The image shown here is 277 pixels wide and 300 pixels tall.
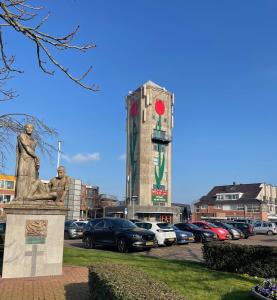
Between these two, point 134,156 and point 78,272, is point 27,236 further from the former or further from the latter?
point 134,156

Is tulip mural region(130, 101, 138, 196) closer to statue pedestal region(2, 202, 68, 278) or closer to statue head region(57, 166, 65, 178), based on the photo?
statue head region(57, 166, 65, 178)

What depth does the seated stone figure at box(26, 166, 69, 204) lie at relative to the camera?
11070 mm

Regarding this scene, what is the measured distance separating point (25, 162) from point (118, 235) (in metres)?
9.48

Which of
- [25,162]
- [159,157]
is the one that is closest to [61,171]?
[25,162]

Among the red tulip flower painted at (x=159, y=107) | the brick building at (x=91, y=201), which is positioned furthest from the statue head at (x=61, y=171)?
the brick building at (x=91, y=201)

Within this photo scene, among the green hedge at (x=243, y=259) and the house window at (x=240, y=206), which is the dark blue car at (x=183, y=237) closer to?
the green hedge at (x=243, y=259)

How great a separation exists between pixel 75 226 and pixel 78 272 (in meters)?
19.4

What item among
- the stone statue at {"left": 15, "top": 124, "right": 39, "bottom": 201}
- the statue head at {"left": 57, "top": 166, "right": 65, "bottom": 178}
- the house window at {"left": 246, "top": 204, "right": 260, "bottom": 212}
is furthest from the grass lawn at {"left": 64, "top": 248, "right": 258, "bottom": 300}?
the house window at {"left": 246, "top": 204, "right": 260, "bottom": 212}

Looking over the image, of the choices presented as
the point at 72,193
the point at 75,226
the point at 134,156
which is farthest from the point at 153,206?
the point at 75,226

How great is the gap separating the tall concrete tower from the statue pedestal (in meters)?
52.4

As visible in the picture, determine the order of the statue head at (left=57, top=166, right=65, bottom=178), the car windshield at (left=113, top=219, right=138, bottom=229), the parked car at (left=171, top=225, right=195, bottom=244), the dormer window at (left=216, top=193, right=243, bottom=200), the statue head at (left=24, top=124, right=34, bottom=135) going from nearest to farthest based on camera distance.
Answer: the statue head at (left=24, top=124, right=34, bottom=135) < the statue head at (left=57, top=166, right=65, bottom=178) < the car windshield at (left=113, top=219, right=138, bottom=229) < the parked car at (left=171, top=225, right=195, bottom=244) < the dormer window at (left=216, top=193, right=243, bottom=200)

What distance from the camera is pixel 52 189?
12.0m

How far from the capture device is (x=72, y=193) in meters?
40.7

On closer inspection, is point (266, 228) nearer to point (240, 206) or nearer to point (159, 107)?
point (159, 107)
